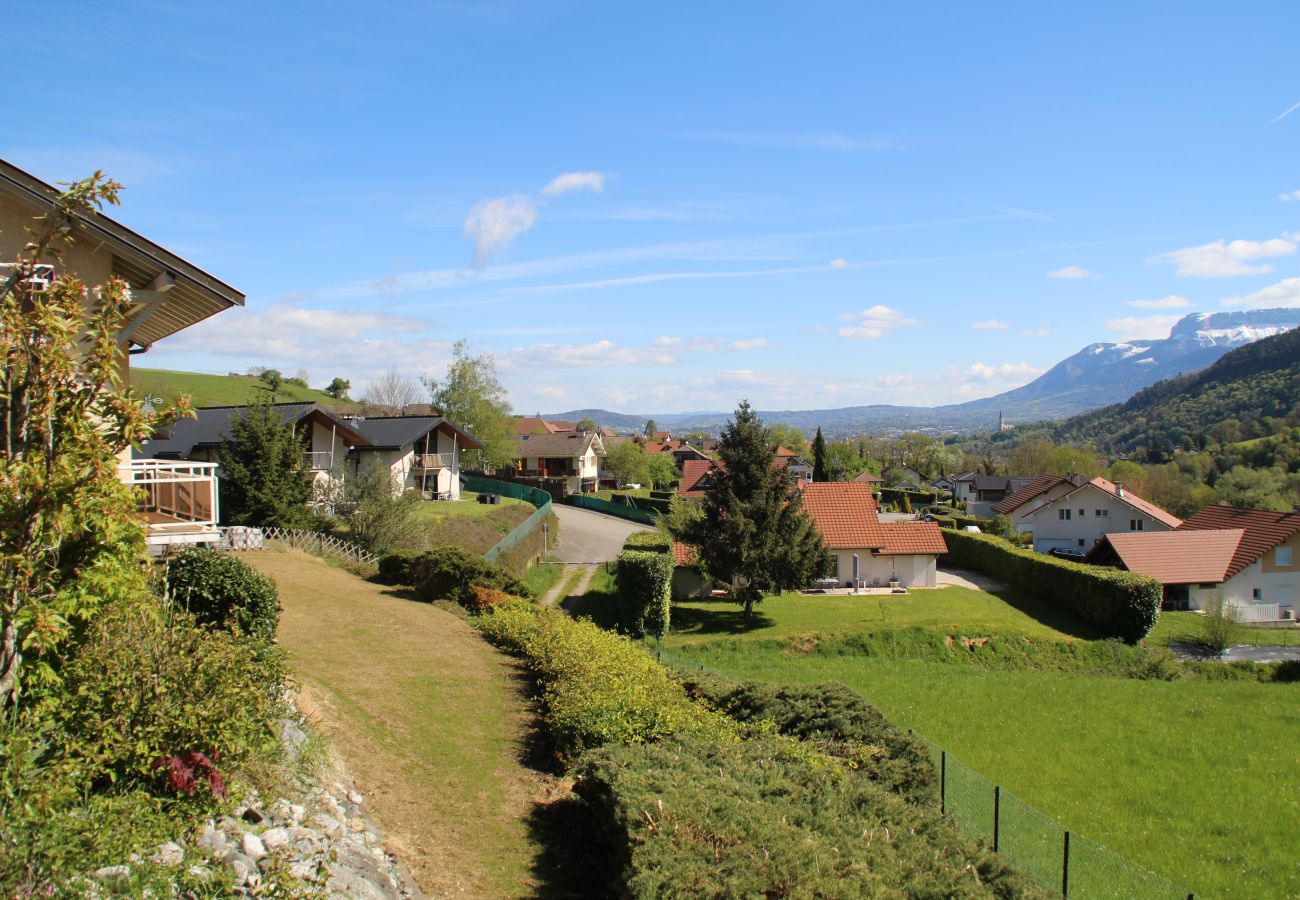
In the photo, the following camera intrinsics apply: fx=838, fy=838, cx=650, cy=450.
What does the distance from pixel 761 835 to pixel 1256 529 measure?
175 feet

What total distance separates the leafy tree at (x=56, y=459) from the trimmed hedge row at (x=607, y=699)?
7.47m

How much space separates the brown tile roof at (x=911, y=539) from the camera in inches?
1633

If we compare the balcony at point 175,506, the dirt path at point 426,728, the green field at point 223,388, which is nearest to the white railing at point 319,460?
the dirt path at point 426,728

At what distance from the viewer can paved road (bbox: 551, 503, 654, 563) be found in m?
46.2

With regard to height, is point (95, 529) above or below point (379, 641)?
above

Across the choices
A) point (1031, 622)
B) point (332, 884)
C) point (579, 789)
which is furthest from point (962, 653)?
point (332, 884)

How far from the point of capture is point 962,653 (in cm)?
3148

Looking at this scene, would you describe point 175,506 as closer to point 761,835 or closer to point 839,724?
point 839,724

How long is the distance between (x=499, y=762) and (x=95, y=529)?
769 centimetres

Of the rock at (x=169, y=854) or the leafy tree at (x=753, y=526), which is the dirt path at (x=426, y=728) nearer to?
the rock at (x=169, y=854)

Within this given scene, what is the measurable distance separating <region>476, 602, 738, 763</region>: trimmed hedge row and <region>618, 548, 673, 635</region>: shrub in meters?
12.4

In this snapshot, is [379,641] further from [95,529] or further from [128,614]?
[95,529]

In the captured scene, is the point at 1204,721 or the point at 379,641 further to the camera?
the point at 1204,721

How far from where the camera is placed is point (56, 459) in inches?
226
